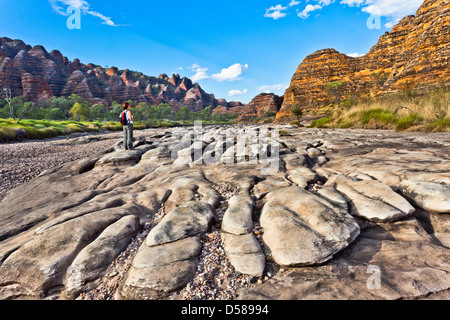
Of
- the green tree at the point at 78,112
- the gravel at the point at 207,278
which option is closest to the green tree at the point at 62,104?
the green tree at the point at 78,112

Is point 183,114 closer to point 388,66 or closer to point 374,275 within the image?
point 388,66

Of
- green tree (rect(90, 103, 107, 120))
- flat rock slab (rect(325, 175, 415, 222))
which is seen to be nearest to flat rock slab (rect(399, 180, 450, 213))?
flat rock slab (rect(325, 175, 415, 222))

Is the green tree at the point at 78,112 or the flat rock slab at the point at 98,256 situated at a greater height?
the green tree at the point at 78,112

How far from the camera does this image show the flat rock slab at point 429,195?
2334mm

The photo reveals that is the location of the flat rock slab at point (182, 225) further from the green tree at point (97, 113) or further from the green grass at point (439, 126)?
the green tree at point (97, 113)

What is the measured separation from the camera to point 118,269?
6.65 feet

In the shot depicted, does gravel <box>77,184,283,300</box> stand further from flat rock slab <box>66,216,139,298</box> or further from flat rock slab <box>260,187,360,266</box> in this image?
flat rock slab <box>260,187,360,266</box>

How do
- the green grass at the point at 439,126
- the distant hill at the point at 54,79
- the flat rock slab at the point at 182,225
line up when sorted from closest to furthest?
the flat rock slab at the point at 182,225
the green grass at the point at 439,126
the distant hill at the point at 54,79

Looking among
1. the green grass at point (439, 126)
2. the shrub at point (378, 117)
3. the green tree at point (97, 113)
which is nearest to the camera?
the green grass at point (439, 126)

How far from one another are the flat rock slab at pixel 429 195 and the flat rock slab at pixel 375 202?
0.69 feet
